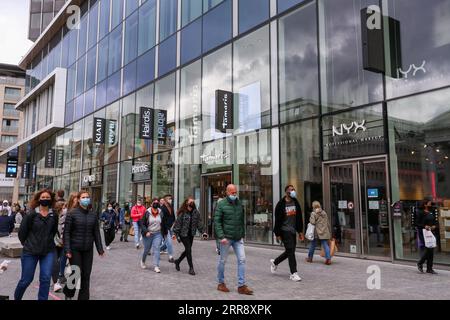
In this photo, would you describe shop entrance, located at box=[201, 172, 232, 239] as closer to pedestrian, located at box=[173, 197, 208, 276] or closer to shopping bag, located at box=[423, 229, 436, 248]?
pedestrian, located at box=[173, 197, 208, 276]

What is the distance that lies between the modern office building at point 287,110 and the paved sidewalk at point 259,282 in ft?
5.75

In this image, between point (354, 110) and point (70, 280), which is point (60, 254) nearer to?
point (70, 280)

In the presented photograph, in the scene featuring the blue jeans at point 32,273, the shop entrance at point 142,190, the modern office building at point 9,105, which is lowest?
the blue jeans at point 32,273

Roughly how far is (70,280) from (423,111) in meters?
9.15

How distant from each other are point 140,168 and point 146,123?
283cm

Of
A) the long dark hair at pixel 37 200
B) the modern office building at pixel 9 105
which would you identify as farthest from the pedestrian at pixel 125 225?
the modern office building at pixel 9 105

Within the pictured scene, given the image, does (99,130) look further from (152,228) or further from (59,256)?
(59,256)

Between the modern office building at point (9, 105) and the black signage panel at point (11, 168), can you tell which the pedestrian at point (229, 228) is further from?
the modern office building at point (9, 105)

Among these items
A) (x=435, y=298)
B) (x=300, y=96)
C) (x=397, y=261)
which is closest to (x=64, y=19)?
(x=300, y=96)

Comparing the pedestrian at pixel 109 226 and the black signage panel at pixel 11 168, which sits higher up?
the black signage panel at pixel 11 168

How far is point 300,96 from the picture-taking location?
47.1ft

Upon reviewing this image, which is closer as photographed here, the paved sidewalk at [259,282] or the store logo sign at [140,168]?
the paved sidewalk at [259,282]

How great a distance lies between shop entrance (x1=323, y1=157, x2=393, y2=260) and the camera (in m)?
11.6

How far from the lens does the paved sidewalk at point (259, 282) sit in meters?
7.32
